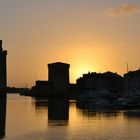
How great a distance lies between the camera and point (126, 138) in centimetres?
4419

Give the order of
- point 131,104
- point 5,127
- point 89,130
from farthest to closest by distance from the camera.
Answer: point 131,104 < point 5,127 < point 89,130

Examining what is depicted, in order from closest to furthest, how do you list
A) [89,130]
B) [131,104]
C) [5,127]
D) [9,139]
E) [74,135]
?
[9,139], [74,135], [89,130], [5,127], [131,104]

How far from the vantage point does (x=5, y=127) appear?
55938mm

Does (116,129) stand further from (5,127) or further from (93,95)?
(93,95)

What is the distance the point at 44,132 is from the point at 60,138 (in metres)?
5.67

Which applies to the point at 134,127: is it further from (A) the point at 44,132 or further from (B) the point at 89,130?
(A) the point at 44,132

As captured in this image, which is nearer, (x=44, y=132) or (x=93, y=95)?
(x=44, y=132)

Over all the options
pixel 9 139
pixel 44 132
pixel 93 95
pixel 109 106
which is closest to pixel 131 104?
pixel 109 106

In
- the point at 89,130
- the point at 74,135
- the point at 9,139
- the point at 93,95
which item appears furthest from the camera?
the point at 93,95

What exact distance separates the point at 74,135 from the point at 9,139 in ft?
22.2

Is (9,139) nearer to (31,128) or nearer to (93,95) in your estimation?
(31,128)

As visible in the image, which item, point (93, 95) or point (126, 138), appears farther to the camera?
point (93, 95)

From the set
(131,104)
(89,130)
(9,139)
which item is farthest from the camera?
(131,104)

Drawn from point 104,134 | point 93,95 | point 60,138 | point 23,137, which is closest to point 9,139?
point 23,137
